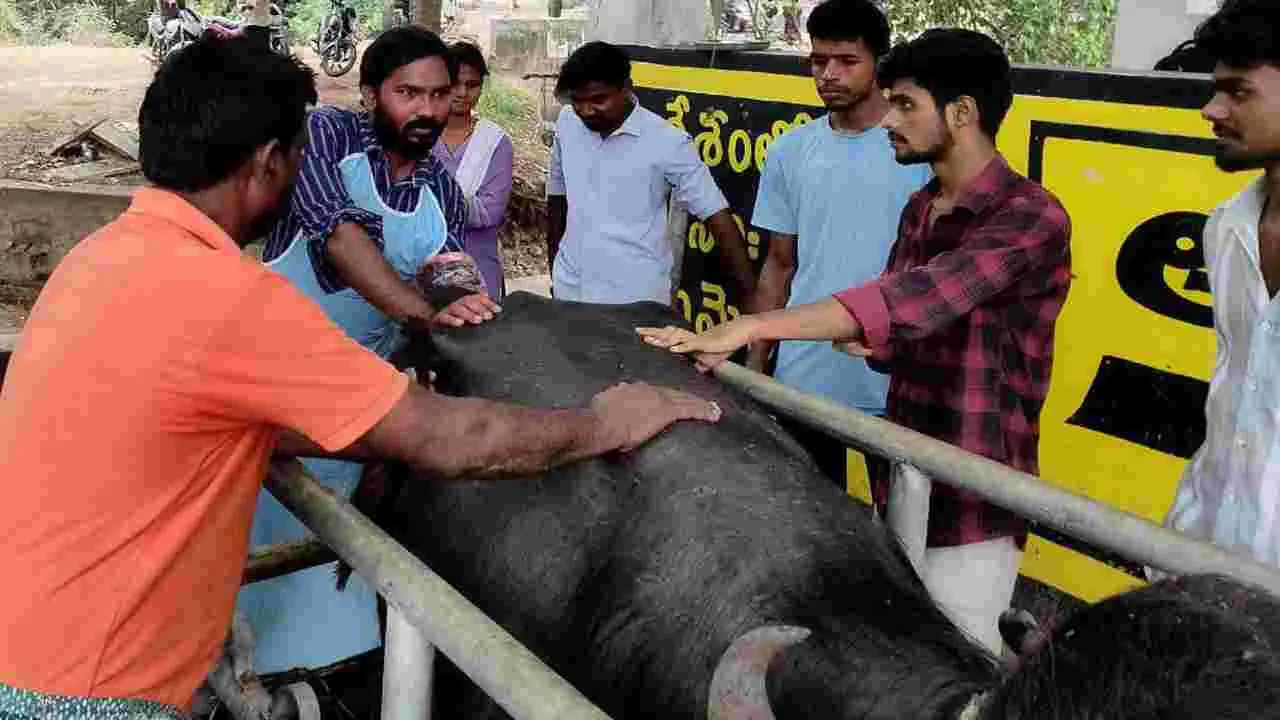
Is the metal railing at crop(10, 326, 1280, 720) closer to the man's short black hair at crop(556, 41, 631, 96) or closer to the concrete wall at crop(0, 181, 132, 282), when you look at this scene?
the man's short black hair at crop(556, 41, 631, 96)

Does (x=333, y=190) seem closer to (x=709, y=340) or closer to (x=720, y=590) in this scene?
(x=709, y=340)

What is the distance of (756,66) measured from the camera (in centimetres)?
503

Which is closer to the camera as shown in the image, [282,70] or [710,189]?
[282,70]

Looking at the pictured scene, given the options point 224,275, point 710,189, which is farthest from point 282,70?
point 710,189

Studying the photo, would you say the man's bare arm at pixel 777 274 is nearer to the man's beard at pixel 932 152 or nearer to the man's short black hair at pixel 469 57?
the man's beard at pixel 932 152

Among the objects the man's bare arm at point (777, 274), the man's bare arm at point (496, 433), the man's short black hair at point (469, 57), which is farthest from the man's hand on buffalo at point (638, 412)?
the man's short black hair at point (469, 57)

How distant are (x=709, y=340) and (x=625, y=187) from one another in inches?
84.3

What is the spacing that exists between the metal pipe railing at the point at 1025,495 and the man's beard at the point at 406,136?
1.27 m

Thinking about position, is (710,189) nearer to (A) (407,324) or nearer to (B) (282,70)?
(A) (407,324)

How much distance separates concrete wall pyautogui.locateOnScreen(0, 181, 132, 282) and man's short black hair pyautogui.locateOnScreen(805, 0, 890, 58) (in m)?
5.85

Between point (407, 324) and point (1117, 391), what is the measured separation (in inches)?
87.9

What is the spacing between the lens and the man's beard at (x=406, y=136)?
10.5ft

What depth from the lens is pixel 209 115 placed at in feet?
6.19

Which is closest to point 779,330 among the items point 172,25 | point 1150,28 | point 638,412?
point 638,412
